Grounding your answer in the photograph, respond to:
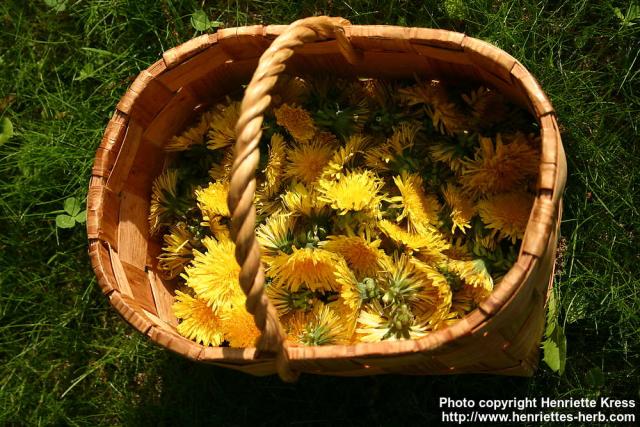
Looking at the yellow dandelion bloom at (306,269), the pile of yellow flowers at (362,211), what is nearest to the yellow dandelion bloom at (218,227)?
the pile of yellow flowers at (362,211)

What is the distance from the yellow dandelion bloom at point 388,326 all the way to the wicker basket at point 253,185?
0.05m

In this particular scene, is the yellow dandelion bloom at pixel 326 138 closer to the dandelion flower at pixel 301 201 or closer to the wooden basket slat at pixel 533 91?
the dandelion flower at pixel 301 201

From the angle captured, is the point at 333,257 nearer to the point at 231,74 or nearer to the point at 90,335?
the point at 231,74

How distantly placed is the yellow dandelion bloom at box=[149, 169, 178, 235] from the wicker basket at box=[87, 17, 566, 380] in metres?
0.02

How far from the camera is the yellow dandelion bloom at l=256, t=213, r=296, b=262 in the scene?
3.97ft

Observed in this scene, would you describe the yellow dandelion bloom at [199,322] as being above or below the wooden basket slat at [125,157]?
below

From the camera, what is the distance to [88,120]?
1.60m

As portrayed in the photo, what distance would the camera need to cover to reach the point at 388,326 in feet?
3.70

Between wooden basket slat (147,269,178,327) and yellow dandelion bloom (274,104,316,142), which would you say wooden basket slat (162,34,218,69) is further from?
wooden basket slat (147,269,178,327)

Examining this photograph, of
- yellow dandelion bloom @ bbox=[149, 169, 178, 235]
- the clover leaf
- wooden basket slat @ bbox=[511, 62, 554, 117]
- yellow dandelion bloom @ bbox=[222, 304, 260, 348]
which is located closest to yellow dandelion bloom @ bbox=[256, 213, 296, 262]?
yellow dandelion bloom @ bbox=[222, 304, 260, 348]

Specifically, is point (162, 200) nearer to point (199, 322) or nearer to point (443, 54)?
point (199, 322)

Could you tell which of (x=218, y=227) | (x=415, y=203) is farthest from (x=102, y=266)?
(x=415, y=203)

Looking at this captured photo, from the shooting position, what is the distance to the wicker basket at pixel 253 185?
953 millimetres

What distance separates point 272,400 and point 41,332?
54 centimetres
